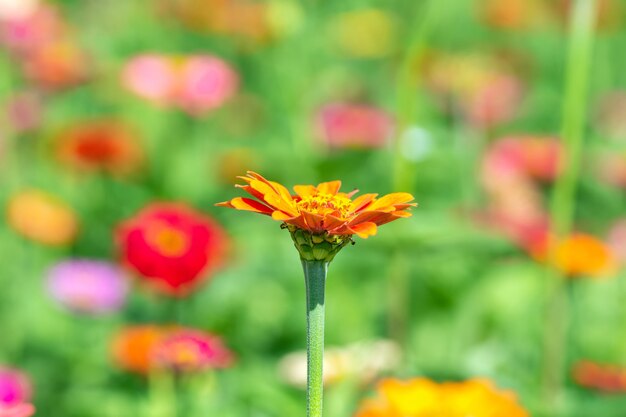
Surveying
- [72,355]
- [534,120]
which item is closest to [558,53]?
[534,120]

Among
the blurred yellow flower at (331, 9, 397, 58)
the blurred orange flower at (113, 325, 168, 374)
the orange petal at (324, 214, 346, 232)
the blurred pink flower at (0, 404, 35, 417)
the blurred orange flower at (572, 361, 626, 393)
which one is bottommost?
the blurred pink flower at (0, 404, 35, 417)

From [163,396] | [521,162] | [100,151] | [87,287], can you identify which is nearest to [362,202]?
[163,396]

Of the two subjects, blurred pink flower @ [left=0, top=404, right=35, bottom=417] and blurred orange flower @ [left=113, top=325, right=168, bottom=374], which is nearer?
blurred pink flower @ [left=0, top=404, right=35, bottom=417]

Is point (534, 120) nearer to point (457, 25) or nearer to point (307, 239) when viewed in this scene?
point (457, 25)

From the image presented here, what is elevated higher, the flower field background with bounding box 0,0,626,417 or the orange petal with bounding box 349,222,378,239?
the flower field background with bounding box 0,0,626,417

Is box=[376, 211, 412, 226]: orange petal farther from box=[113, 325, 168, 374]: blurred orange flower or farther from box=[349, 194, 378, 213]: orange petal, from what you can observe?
box=[113, 325, 168, 374]: blurred orange flower

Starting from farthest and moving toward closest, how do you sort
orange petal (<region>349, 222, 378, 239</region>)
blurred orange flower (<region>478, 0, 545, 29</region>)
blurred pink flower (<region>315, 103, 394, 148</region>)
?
1. blurred orange flower (<region>478, 0, 545, 29</region>)
2. blurred pink flower (<region>315, 103, 394, 148</region>)
3. orange petal (<region>349, 222, 378, 239</region>)

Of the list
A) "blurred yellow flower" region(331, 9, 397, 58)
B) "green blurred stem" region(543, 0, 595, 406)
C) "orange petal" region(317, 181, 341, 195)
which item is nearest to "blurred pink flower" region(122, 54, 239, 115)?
"green blurred stem" region(543, 0, 595, 406)
